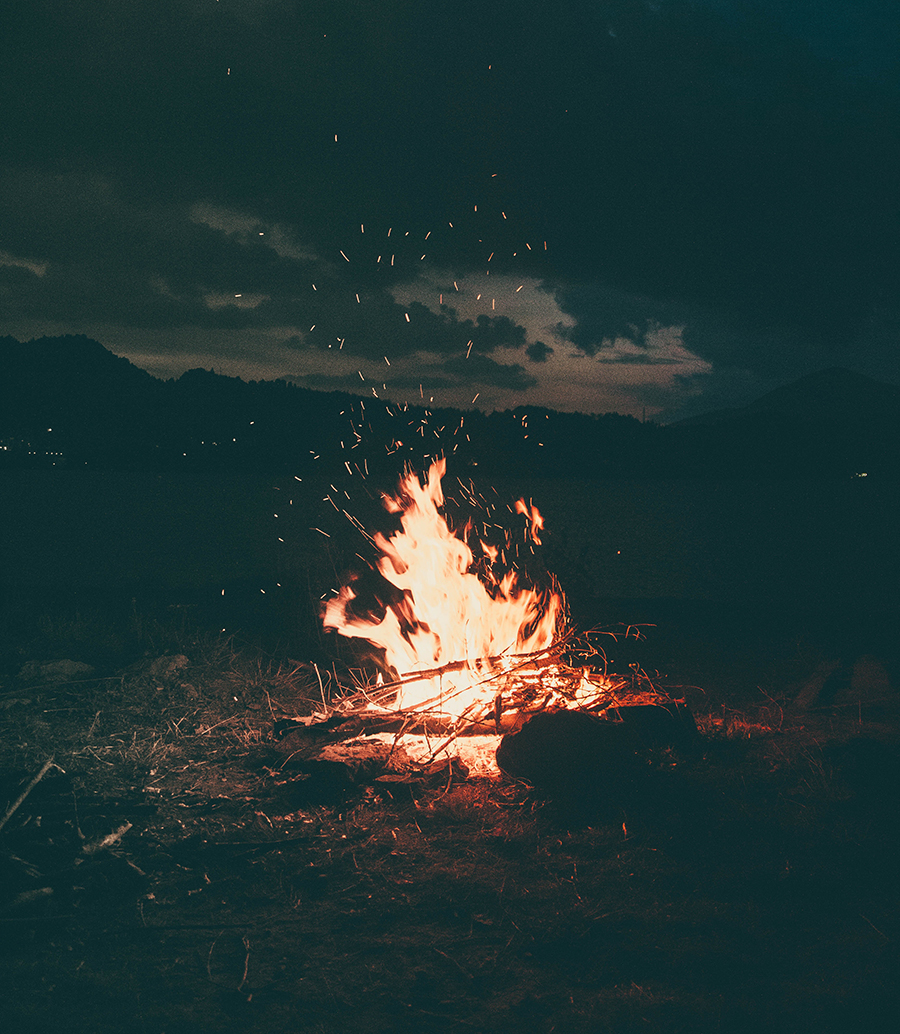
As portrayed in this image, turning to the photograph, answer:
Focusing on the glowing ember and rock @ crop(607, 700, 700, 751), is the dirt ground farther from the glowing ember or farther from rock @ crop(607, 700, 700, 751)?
the glowing ember

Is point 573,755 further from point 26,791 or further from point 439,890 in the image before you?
point 26,791

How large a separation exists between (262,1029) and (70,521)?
182ft

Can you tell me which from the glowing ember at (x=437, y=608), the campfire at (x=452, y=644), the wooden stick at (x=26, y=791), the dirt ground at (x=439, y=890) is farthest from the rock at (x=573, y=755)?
the wooden stick at (x=26, y=791)

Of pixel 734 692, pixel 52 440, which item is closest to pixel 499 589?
pixel 734 692

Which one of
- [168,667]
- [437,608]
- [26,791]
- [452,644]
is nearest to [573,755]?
[452,644]

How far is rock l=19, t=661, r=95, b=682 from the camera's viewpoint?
24.0ft

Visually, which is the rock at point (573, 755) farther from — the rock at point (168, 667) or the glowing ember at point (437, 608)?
the rock at point (168, 667)

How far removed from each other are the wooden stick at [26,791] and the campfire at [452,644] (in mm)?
2015

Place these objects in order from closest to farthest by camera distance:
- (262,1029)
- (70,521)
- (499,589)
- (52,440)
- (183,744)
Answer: (262,1029), (183,744), (499,589), (70,521), (52,440)

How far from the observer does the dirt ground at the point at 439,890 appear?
316cm

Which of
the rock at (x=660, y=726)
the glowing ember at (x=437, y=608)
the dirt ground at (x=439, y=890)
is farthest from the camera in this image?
the glowing ember at (x=437, y=608)

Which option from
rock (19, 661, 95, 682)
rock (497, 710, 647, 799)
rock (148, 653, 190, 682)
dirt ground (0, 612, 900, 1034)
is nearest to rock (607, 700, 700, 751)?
dirt ground (0, 612, 900, 1034)

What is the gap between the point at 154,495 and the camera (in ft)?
275

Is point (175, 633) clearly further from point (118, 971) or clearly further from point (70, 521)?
point (70, 521)
